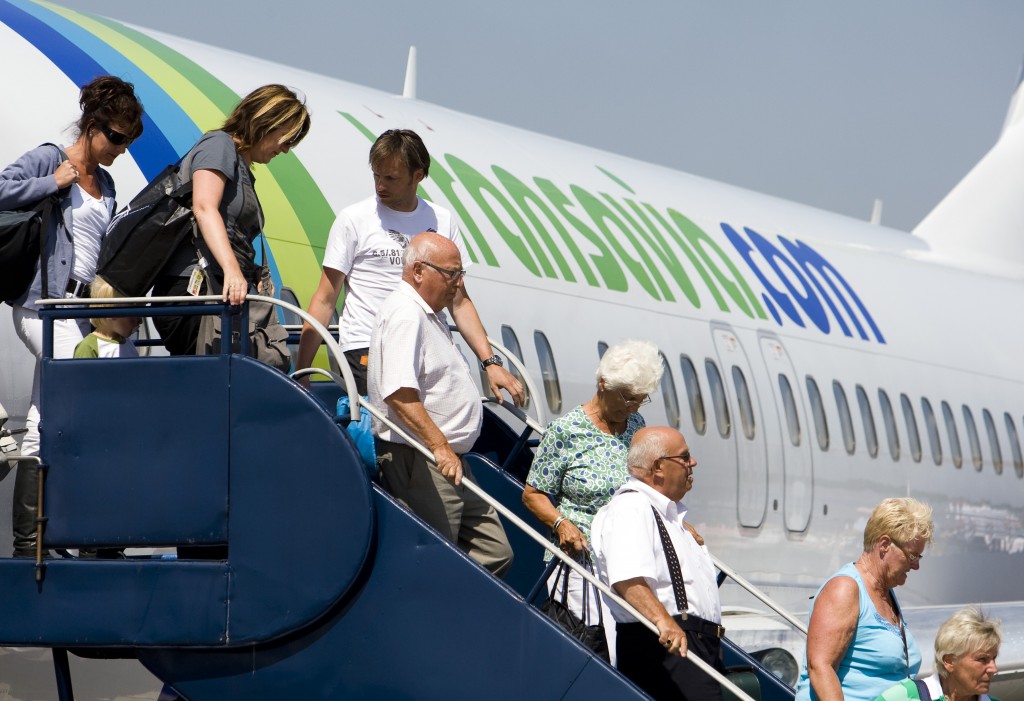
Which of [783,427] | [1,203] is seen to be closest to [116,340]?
[1,203]

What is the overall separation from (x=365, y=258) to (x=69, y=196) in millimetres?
1117

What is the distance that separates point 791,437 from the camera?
37.1ft

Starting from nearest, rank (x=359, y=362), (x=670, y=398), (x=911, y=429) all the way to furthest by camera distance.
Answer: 1. (x=359, y=362)
2. (x=670, y=398)
3. (x=911, y=429)

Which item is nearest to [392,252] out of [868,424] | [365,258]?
[365,258]

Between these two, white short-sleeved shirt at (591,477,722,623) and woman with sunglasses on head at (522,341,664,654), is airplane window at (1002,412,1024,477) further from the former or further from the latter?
white short-sleeved shirt at (591,477,722,623)

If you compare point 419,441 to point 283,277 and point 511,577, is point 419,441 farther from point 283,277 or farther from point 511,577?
point 283,277

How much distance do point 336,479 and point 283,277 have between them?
3.15m

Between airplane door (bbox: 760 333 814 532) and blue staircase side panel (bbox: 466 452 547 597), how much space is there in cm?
507

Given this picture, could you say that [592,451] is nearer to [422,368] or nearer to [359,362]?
[422,368]

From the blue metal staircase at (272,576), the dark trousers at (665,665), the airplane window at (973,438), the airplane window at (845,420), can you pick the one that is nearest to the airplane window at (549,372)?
the airplane window at (845,420)

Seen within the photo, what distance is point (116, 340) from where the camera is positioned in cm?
528

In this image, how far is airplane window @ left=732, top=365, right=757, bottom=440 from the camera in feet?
35.6

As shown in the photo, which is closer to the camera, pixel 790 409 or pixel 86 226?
pixel 86 226

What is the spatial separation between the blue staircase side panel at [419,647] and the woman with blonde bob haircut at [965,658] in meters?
0.99
